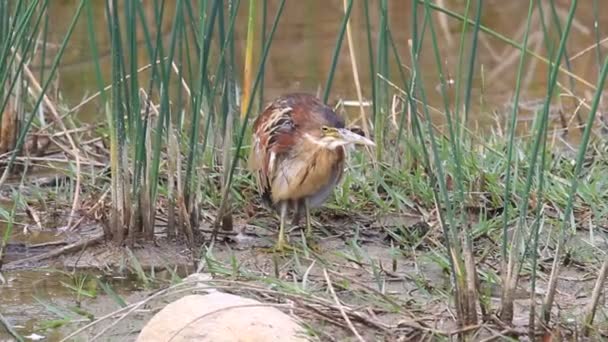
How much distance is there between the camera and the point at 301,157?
214 inches

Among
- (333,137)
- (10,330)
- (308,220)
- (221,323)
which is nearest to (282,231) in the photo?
(308,220)

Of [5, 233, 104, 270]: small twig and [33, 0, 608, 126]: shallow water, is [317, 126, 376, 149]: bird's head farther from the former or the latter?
[33, 0, 608, 126]: shallow water

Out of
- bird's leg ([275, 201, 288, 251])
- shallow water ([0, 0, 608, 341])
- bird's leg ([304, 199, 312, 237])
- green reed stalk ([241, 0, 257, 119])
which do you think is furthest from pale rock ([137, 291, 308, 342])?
shallow water ([0, 0, 608, 341])

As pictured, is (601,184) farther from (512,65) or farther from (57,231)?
(512,65)

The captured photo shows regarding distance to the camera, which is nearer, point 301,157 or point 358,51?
point 301,157

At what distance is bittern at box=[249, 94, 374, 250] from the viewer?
17.7ft

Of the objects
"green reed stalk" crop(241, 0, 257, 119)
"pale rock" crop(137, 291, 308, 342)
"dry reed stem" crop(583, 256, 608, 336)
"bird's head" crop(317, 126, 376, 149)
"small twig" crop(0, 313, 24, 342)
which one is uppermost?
"green reed stalk" crop(241, 0, 257, 119)

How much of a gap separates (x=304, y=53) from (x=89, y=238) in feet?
14.3

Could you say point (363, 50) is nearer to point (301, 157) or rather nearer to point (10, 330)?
point (301, 157)

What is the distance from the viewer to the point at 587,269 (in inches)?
198

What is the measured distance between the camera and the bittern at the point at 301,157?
212 inches

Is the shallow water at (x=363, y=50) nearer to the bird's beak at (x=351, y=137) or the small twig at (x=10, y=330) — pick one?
the bird's beak at (x=351, y=137)

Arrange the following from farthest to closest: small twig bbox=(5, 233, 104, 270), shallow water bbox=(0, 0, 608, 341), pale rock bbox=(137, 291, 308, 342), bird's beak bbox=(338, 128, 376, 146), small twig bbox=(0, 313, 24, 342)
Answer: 1. shallow water bbox=(0, 0, 608, 341)
2. small twig bbox=(5, 233, 104, 270)
3. bird's beak bbox=(338, 128, 376, 146)
4. small twig bbox=(0, 313, 24, 342)
5. pale rock bbox=(137, 291, 308, 342)

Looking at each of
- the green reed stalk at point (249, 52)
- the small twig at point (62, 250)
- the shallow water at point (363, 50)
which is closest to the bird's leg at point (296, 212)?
the green reed stalk at point (249, 52)
